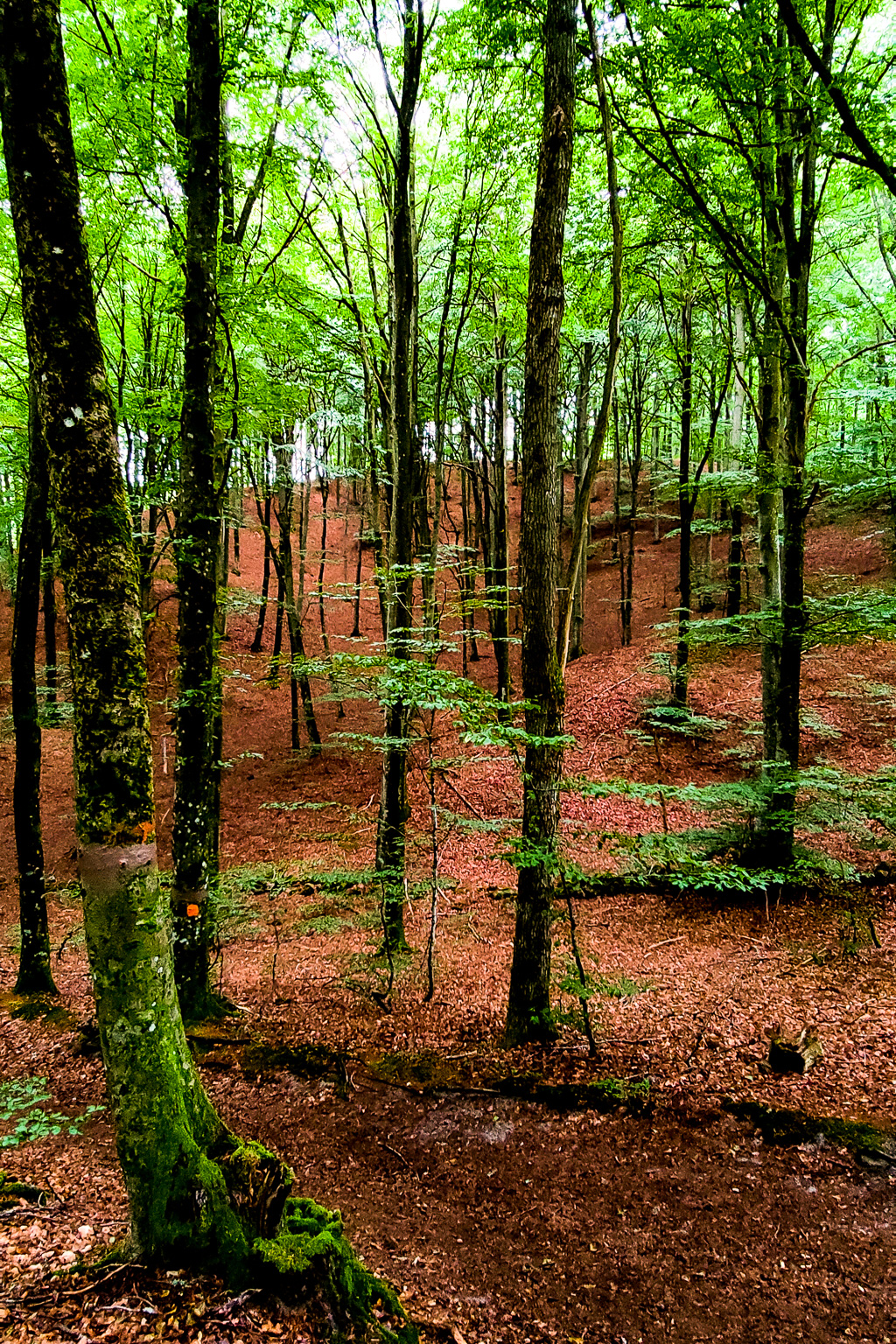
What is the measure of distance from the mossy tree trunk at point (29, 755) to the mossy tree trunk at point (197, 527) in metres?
2.09

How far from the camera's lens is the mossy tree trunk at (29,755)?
6.96 m

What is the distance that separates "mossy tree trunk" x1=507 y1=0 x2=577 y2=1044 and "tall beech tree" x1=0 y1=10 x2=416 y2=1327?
110 inches

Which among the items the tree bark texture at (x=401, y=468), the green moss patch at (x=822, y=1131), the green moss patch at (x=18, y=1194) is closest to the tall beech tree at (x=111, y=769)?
the green moss patch at (x=18, y=1194)

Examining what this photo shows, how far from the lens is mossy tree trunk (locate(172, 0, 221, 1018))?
19.8 feet

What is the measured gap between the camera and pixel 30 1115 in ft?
15.1

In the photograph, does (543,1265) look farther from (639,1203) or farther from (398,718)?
(398,718)

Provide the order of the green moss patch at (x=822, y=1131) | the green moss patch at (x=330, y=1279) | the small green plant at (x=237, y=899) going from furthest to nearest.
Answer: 1. the small green plant at (x=237, y=899)
2. the green moss patch at (x=822, y=1131)
3. the green moss patch at (x=330, y=1279)

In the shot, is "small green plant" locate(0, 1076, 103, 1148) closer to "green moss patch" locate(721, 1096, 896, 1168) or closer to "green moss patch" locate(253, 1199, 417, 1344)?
"green moss patch" locate(253, 1199, 417, 1344)

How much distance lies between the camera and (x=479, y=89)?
33.8 feet

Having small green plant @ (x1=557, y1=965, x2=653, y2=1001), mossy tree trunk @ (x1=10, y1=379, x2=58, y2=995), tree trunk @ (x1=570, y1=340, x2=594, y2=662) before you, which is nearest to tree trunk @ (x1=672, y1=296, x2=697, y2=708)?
tree trunk @ (x1=570, y1=340, x2=594, y2=662)

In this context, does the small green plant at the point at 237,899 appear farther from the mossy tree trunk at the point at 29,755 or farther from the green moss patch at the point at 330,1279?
the green moss patch at the point at 330,1279

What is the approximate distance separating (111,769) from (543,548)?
374cm

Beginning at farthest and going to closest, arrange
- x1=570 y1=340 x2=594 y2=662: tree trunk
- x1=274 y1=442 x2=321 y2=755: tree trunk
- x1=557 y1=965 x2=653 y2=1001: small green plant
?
x1=570 y1=340 x2=594 y2=662: tree trunk
x1=274 y1=442 x2=321 y2=755: tree trunk
x1=557 y1=965 x2=653 y2=1001: small green plant

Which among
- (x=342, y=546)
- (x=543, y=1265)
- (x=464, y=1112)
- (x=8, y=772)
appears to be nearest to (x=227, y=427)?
(x=464, y=1112)
